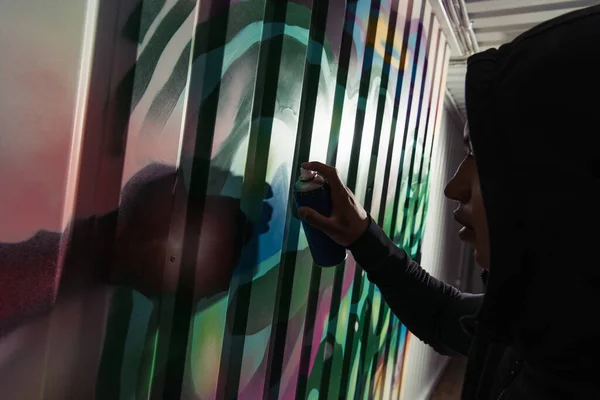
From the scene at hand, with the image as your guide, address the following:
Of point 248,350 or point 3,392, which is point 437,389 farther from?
point 3,392

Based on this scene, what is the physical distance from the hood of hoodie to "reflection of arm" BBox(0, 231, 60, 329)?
88 cm

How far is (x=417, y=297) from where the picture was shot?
140cm

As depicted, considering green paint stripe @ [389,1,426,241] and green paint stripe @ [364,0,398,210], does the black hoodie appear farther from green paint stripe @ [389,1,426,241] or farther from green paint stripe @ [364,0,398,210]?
green paint stripe @ [389,1,426,241]

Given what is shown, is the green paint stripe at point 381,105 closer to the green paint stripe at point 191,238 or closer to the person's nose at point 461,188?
the person's nose at point 461,188

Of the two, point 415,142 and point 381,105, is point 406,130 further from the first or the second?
point 381,105

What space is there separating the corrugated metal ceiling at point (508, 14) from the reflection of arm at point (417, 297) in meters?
1.90

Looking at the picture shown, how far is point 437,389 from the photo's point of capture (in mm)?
4516

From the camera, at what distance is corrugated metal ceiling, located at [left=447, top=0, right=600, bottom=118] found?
Answer: 2.29 m

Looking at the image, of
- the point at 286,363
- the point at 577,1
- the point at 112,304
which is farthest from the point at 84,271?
the point at 577,1

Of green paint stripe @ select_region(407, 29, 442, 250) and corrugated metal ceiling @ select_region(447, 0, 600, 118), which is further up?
corrugated metal ceiling @ select_region(447, 0, 600, 118)

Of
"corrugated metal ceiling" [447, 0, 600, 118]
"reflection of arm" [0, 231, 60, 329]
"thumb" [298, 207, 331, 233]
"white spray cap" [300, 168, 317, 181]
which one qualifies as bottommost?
"reflection of arm" [0, 231, 60, 329]

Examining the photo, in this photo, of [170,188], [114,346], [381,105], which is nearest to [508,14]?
[381,105]

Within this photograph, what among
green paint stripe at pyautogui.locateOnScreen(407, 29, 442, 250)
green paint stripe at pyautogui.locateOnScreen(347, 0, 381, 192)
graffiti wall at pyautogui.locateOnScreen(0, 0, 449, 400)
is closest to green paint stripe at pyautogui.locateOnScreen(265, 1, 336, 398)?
graffiti wall at pyautogui.locateOnScreen(0, 0, 449, 400)

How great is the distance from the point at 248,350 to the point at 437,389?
4.27 metres
